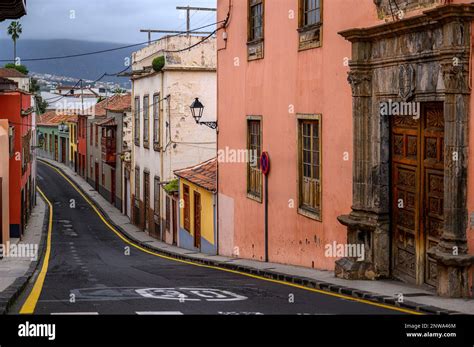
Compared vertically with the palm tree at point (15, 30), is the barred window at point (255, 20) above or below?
below

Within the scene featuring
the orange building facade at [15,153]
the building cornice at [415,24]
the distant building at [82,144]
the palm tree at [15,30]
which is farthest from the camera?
the palm tree at [15,30]

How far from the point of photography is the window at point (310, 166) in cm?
1599

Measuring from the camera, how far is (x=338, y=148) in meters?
14.7

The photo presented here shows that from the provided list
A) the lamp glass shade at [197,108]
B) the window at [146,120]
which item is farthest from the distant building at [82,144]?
the lamp glass shade at [197,108]

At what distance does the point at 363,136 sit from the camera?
44.4 feet

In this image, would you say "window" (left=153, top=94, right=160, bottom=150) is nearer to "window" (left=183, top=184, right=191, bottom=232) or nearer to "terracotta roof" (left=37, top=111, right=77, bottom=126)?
"window" (left=183, top=184, right=191, bottom=232)

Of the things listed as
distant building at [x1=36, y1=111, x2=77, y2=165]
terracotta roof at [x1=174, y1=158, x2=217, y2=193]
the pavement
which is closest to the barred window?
the pavement

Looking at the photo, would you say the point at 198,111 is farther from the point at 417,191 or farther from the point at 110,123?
the point at 110,123

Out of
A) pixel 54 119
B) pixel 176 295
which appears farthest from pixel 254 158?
pixel 54 119

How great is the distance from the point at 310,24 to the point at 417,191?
505 cm

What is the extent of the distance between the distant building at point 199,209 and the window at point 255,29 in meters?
5.51

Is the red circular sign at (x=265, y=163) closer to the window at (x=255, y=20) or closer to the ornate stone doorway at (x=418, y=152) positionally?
the window at (x=255, y=20)

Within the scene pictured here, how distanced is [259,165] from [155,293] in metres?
8.08

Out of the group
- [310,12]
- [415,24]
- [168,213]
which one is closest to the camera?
[415,24]
